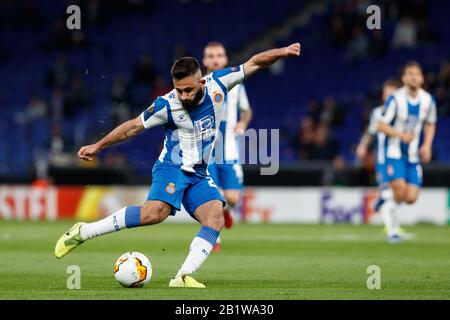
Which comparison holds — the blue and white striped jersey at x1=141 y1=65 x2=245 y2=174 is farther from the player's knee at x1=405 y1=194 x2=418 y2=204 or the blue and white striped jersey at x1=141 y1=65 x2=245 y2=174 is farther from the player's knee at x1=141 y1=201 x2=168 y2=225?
the player's knee at x1=405 y1=194 x2=418 y2=204

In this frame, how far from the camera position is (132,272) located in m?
8.69

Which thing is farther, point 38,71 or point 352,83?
point 38,71

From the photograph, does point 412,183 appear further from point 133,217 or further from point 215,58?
point 133,217

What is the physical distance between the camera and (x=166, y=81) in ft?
82.9

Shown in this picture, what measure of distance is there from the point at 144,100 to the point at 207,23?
10.6 ft

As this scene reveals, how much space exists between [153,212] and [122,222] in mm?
293

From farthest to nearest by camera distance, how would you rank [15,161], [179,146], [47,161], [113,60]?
[113,60]
[15,161]
[47,161]
[179,146]

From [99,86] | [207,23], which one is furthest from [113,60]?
[207,23]

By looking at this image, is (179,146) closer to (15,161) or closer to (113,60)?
(15,161)

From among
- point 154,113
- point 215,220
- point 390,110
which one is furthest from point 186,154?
point 390,110

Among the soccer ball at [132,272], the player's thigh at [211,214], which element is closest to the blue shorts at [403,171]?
the player's thigh at [211,214]

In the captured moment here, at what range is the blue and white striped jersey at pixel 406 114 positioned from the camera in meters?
14.8

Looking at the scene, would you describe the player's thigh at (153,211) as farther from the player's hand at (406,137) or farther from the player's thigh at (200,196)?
the player's hand at (406,137)
